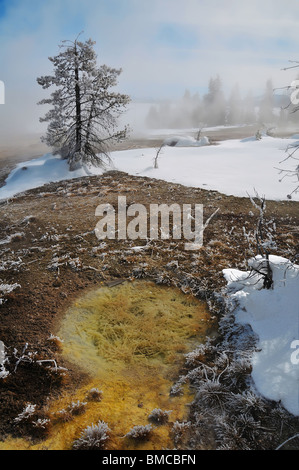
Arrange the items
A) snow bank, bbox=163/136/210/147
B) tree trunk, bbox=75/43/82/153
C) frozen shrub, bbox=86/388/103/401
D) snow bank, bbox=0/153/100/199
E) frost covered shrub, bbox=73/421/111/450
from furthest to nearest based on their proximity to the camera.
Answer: snow bank, bbox=163/136/210/147 < snow bank, bbox=0/153/100/199 < tree trunk, bbox=75/43/82/153 < frozen shrub, bbox=86/388/103/401 < frost covered shrub, bbox=73/421/111/450

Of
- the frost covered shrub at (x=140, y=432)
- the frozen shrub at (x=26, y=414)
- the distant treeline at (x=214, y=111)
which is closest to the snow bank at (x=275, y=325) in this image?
the frost covered shrub at (x=140, y=432)

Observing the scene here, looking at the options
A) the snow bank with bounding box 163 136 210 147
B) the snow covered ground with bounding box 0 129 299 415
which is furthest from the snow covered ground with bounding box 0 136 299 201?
the snow bank with bounding box 163 136 210 147

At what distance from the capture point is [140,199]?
14570 millimetres

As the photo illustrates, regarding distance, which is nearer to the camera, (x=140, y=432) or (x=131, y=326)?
(x=140, y=432)

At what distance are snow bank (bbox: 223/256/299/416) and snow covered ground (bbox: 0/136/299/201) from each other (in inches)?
341

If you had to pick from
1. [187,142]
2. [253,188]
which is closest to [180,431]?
[253,188]

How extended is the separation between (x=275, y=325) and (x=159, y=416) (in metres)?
2.83

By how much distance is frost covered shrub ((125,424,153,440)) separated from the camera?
166 inches

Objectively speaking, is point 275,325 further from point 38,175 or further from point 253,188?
point 38,175

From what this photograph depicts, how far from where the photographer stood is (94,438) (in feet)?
13.6

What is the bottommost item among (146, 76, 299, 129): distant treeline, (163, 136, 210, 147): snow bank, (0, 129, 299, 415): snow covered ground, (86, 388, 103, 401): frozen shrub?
(86, 388, 103, 401): frozen shrub

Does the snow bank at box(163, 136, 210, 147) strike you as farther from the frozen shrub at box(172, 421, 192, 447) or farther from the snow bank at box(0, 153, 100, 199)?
the frozen shrub at box(172, 421, 192, 447)
